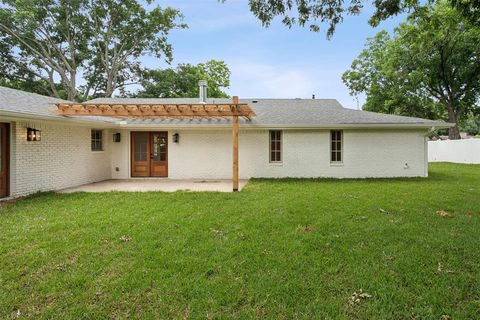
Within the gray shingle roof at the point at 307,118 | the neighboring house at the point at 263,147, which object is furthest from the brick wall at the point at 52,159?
the gray shingle roof at the point at 307,118

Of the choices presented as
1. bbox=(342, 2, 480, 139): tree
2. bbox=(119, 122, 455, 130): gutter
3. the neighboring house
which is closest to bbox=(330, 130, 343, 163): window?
the neighboring house

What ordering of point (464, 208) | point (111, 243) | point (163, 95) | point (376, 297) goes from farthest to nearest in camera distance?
point (163, 95) → point (464, 208) → point (111, 243) → point (376, 297)

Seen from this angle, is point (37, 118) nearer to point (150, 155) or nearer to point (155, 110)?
point (155, 110)

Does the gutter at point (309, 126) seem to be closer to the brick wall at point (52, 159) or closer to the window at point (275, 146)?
the window at point (275, 146)

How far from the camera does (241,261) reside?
Answer: 10.9 feet

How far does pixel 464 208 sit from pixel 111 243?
23.7ft

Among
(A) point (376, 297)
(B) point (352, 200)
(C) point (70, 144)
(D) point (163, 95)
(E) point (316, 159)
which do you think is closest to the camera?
(A) point (376, 297)

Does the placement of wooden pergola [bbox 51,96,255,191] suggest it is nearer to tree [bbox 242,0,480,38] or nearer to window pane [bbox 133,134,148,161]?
tree [bbox 242,0,480,38]

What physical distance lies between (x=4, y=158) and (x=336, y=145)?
11.3 metres

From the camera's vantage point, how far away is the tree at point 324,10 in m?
5.80

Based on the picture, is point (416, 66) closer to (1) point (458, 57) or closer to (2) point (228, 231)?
(1) point (458, 57)

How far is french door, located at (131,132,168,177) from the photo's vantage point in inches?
439

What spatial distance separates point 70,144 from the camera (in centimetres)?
897

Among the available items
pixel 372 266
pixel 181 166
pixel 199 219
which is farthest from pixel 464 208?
pixel 181 166
